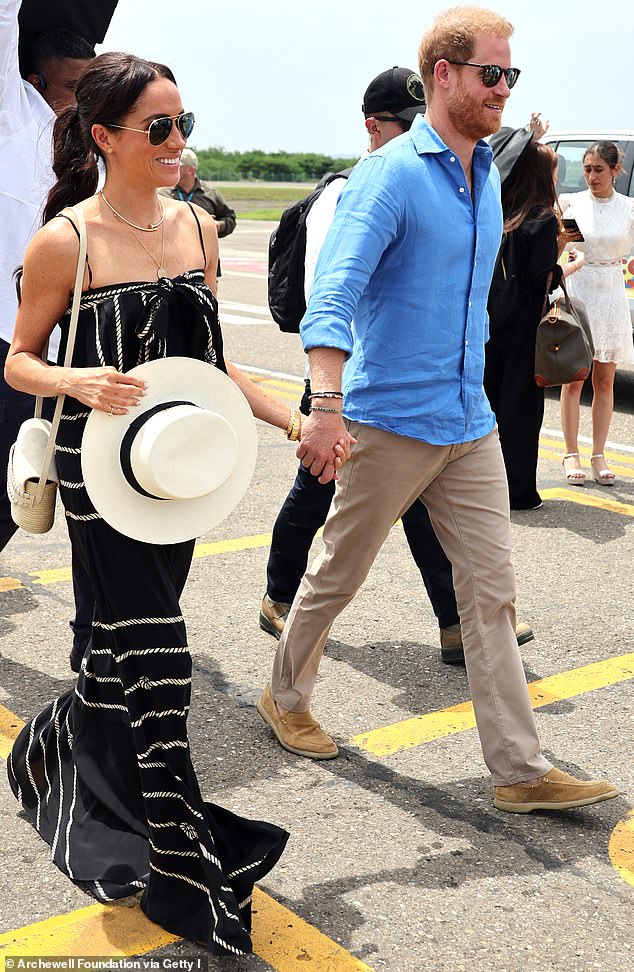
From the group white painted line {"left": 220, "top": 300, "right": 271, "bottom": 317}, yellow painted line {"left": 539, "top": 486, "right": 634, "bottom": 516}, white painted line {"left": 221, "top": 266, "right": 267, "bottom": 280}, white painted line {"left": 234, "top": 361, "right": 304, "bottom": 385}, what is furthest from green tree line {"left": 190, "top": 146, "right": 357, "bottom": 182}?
yellow painted line {"left": 539, "top": 486, "right": 634, "bottom": 516}

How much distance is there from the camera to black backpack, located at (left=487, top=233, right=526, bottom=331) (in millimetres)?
6090

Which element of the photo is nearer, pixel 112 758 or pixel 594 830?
pixel 112 758

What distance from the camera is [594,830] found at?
321 centimetres

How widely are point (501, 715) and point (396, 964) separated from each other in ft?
2.76

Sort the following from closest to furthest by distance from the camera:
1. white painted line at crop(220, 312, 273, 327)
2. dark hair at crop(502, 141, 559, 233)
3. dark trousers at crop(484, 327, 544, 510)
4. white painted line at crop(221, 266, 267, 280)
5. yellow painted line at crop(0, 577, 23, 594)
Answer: yellow painted line at crop(0, 577, 23, 594), dark hair at crop(502, 141, 559, 233), dark trousers at crop(484, 327, 544, 510), white painted line at crop(220, 312, 273, 327), white painted line at crop(221, 266, 267, 280)

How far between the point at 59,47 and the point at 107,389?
1789mm

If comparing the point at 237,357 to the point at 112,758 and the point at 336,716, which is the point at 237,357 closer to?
the point at 336,716

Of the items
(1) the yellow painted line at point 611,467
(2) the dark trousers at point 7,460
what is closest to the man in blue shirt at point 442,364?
(2) the dark trousers at point 7,460

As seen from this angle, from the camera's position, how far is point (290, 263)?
14.2ft

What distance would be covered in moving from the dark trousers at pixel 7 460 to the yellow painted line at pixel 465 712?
3.22 feet

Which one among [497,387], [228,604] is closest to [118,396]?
[228,604]

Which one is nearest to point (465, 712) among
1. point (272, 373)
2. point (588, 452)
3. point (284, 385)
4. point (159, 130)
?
point (159, 130)

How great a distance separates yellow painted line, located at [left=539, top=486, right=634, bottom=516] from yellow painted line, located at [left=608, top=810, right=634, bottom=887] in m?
3.48

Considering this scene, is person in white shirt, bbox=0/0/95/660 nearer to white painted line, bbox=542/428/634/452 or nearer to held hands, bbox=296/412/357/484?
held hands, bbox=296/412/357/484
